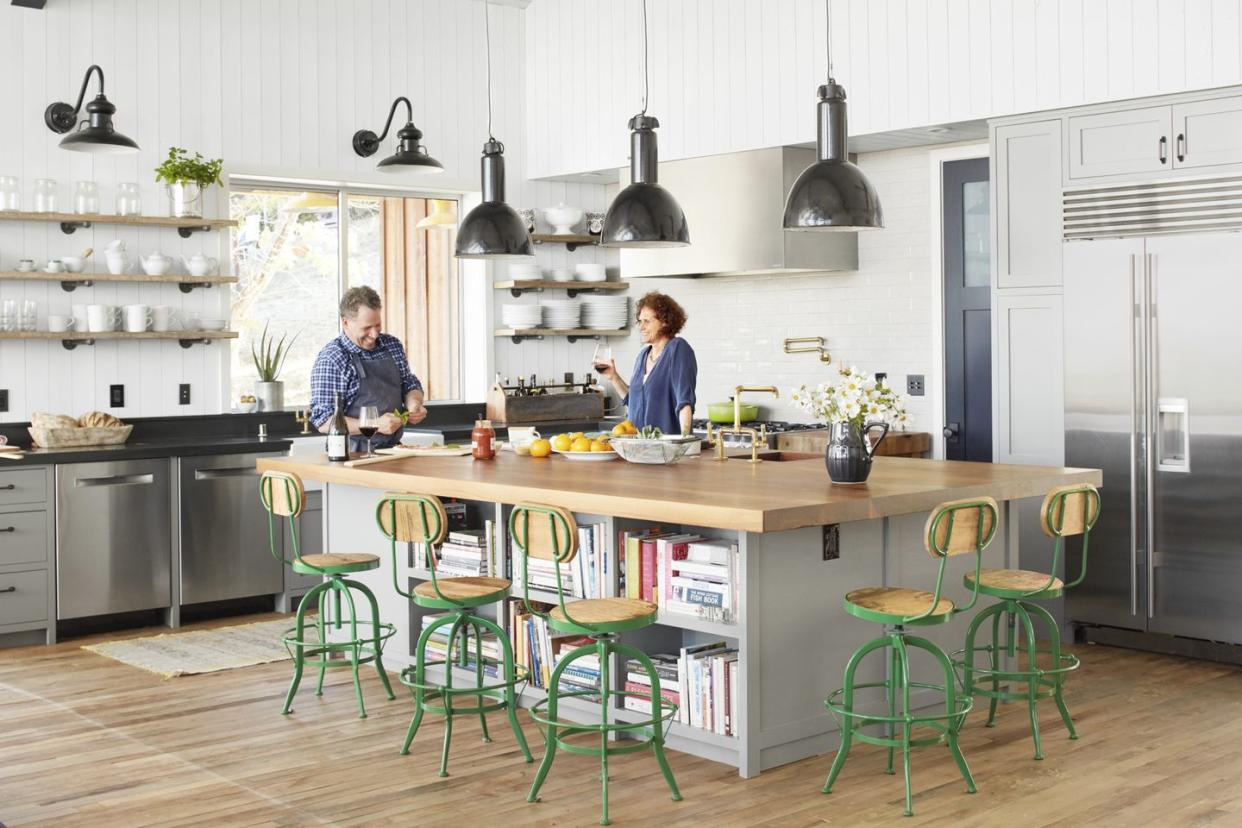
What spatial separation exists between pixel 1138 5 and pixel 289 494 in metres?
4.08

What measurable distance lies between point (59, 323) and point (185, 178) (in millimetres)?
1018

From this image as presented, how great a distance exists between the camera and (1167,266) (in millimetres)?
5879

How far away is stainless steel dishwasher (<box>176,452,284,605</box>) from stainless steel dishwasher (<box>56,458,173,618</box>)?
0.09 meters

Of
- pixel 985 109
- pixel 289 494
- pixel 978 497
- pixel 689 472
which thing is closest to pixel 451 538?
pixel 289 494

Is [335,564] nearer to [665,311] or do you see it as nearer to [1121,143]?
[665,311]

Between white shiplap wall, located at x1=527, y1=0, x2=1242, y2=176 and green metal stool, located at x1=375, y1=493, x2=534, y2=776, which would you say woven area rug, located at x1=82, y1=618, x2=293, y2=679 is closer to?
green metal stool, located at x1=375, y1=493, x2=534, y2=776

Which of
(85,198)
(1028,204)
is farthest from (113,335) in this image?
(1028,204)

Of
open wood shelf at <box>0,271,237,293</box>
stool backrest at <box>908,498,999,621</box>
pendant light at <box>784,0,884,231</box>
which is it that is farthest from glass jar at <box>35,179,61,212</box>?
stool backrest at <box>908,498,999,621</box>

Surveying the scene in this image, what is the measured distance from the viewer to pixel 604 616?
4105mm

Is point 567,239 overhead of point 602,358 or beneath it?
overhead

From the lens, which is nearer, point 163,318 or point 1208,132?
point 1208,132

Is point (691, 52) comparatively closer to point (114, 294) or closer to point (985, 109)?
point (985, 109)

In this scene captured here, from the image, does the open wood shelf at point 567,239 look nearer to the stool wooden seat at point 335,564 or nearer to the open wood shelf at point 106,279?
the open wood shelf at point 106,279

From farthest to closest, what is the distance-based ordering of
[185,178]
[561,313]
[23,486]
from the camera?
1. [561,313]
2. [185,178]
3. [23,486]
